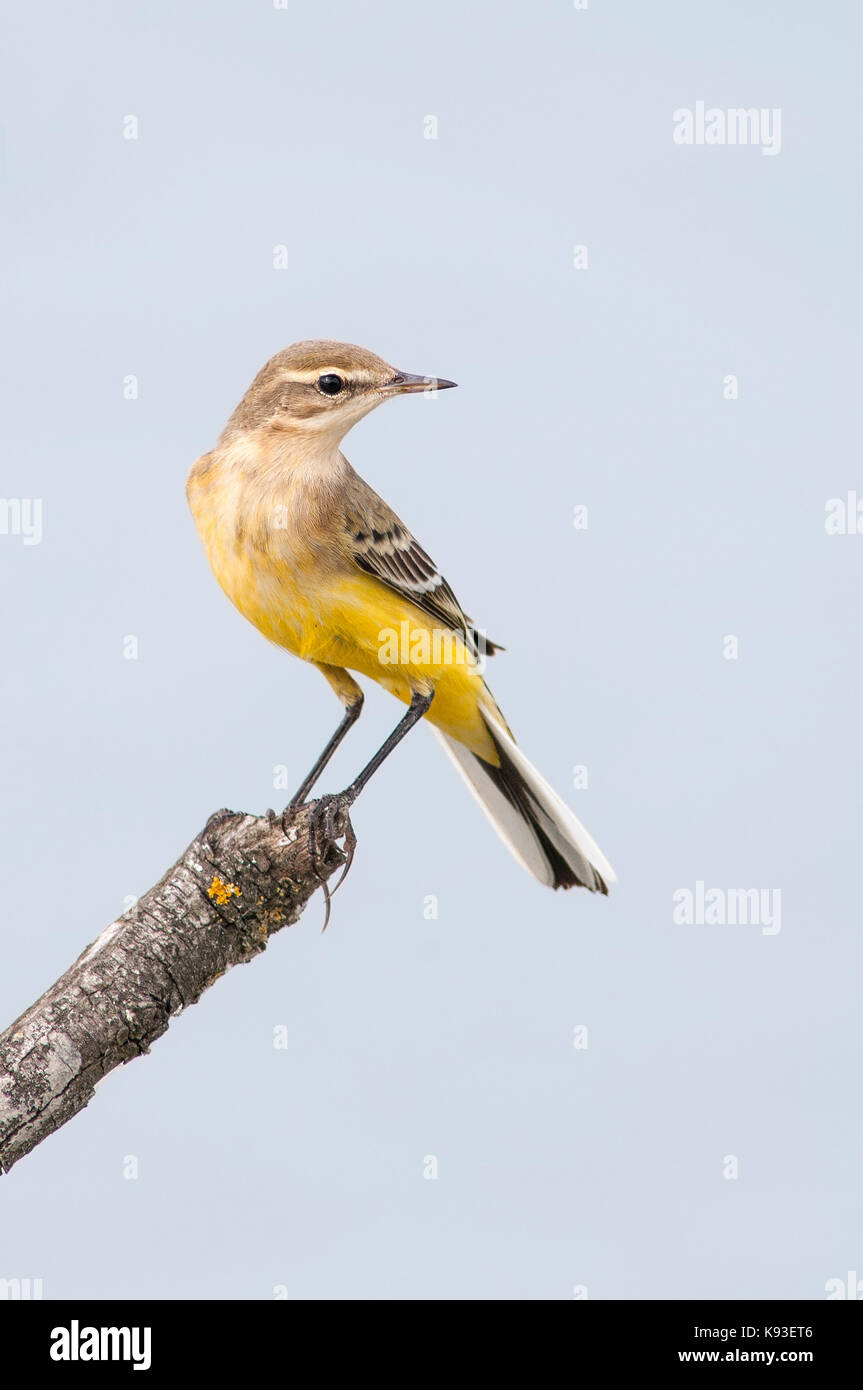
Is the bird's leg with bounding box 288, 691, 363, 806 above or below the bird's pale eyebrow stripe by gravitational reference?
below

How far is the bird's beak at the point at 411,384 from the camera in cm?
464

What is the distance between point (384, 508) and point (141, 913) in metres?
1.72

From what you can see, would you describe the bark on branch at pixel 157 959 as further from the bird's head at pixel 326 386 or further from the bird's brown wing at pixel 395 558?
the bird's head at pixel 326 386

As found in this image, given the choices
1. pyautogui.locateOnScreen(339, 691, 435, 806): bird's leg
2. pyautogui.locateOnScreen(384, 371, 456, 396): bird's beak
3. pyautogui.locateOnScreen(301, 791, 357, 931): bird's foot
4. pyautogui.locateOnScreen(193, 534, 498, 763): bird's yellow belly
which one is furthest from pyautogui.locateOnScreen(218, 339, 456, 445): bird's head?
pyautogui.locateOnScreen(301, 791, 357, 931): bird's foot

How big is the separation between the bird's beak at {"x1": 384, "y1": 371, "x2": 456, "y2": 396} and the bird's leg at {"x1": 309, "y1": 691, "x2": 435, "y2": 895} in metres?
1.09

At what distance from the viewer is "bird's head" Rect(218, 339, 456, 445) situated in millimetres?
4676

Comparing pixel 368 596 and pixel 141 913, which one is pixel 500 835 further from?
pixel 141 913

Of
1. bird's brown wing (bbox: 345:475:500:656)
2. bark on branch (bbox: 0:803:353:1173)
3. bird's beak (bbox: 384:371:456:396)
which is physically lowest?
bark on branch (bbox: 0:803:353:1173)

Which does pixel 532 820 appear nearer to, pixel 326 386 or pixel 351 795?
pixel 351 795

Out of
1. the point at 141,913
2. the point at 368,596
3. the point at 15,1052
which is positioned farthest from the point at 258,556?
the point at 15,1052

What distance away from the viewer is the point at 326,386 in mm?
4703

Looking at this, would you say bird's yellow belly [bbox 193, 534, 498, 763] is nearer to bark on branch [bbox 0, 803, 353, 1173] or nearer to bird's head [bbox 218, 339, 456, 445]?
bird's head [bbox 218, 339, 456, 445]

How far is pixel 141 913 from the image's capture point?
14.3 ft

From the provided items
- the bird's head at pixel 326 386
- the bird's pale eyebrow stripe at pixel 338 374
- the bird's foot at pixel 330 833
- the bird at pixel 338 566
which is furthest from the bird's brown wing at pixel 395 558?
the bird's foot at pixel 330 833
